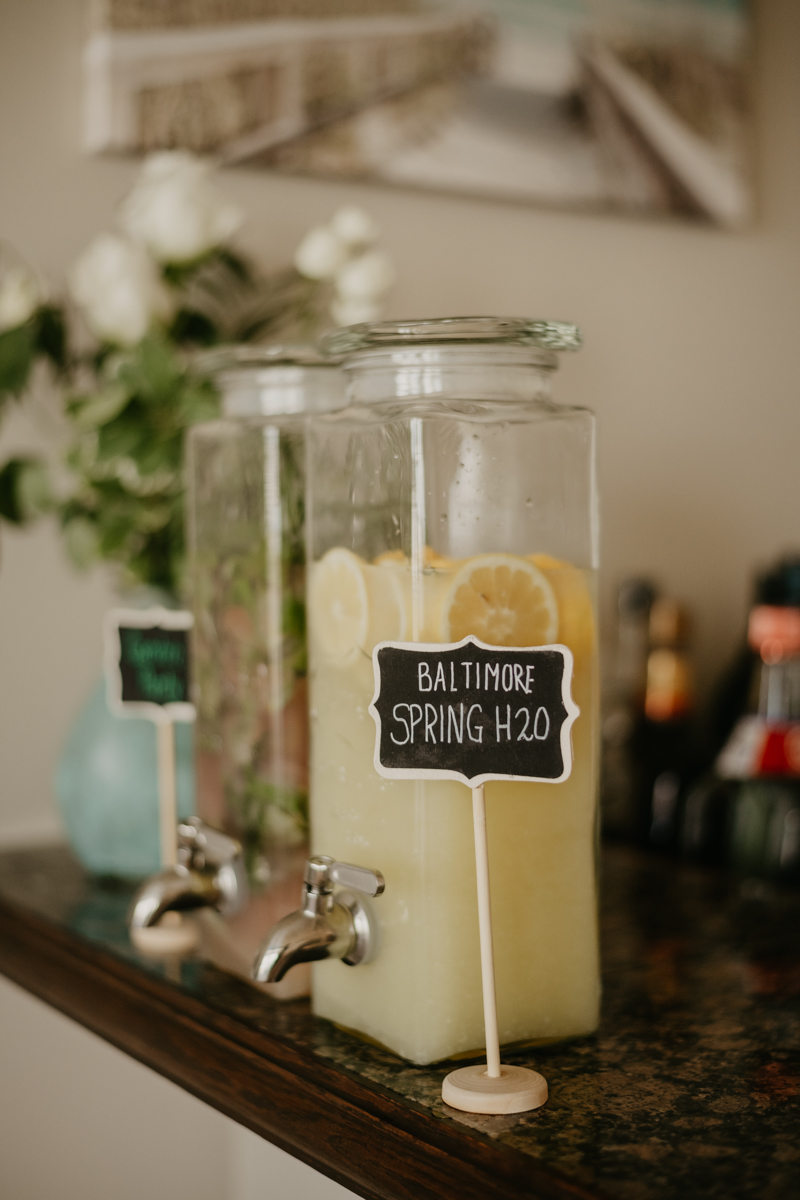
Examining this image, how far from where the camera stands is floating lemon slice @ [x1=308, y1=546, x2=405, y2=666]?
0.69 metres

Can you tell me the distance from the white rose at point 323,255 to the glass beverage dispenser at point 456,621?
1.50 ft

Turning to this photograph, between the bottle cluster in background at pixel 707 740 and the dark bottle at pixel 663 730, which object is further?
the dark bottle at pixel 663 730

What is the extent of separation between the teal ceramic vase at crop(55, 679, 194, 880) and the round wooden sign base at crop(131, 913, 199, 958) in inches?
6.1

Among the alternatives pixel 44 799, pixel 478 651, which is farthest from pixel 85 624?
pixel 478 651

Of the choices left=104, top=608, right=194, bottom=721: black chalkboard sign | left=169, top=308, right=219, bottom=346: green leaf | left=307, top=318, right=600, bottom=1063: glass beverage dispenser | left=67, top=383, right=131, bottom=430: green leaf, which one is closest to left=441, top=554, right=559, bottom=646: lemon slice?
left=307, top=318, right=600, bottom=1063: glass beverage dispenser

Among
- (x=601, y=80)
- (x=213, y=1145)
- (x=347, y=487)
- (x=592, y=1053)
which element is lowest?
(x=213, y=1145)

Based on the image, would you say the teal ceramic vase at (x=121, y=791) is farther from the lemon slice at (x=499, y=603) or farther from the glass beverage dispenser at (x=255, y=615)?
the lemon slice at (x=499, y=603)

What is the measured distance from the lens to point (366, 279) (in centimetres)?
115

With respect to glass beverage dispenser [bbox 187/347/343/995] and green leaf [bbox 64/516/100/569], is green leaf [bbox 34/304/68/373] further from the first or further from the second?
glass beverage dispenser [bbox 187/347/343/995]

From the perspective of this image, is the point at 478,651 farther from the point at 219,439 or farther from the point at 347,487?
the point at 219,439

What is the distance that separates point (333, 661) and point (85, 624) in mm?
660

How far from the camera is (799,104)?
1.75m

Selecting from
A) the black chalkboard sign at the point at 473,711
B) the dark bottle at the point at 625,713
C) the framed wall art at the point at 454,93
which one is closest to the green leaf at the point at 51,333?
the framed wall art at the point at 454,93

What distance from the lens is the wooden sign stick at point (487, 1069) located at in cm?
62
